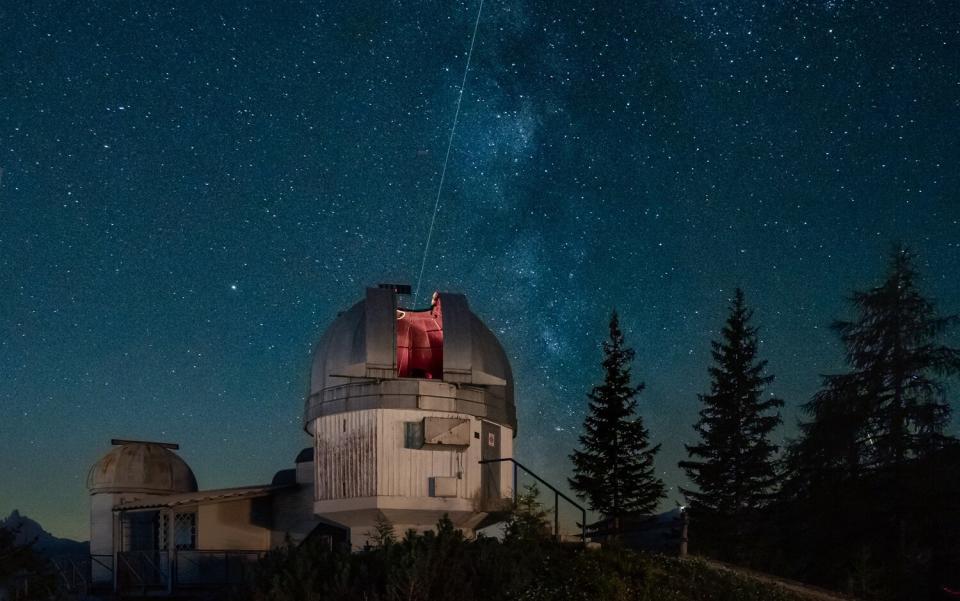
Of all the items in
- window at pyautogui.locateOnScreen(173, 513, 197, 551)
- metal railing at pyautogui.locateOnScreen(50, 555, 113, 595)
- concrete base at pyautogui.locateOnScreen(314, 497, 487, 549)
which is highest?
concrete base at pyautogui.locateOnScreen(314, 497, 487, 549)

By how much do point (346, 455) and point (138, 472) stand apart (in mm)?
8940

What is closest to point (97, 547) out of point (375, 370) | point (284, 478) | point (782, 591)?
point (284, 478)

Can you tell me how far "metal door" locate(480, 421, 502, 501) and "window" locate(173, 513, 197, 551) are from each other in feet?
23.5

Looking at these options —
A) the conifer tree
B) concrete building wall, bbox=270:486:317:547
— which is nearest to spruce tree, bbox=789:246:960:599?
the conifer tree

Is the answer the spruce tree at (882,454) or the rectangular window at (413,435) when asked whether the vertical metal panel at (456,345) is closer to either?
the rectangular window at (413,435)

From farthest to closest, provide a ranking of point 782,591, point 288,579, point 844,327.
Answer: point 844,327, point 782,591, point 288,579

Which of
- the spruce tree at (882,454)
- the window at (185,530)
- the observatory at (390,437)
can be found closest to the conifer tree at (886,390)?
the spruce tree at (882,454)

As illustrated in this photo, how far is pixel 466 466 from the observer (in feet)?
65.1

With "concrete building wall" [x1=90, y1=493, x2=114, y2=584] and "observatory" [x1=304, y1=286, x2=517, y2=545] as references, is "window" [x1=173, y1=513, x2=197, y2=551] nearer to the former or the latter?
"concrete building wall" [x1=90, y1=493, x2=114, y2=584]

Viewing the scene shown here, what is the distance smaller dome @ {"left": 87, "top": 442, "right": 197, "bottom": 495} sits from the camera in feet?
84.8

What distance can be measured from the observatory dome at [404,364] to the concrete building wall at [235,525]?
3.99 metres

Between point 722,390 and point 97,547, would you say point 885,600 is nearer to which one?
point 722,390

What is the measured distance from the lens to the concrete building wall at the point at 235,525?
22859 millimetres

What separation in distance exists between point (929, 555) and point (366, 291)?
517 inches
